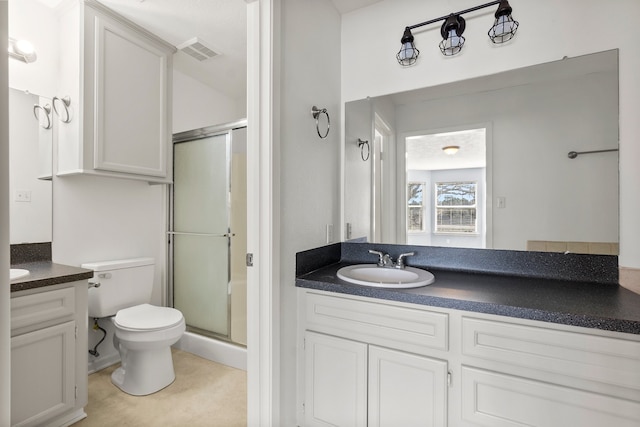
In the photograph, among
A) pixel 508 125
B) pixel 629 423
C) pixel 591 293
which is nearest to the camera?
pixel 629 423

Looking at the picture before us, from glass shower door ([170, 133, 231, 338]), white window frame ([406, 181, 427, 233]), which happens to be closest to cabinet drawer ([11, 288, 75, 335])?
glass shower door ([170, 133, 231, 338])

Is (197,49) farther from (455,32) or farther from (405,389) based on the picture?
(405,389)

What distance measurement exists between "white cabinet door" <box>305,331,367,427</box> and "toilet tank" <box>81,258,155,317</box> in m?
1.52

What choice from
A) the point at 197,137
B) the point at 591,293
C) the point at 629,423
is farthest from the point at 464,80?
the point at 197,137

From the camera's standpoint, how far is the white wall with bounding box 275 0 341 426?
1.40 meters

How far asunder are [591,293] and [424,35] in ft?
4.81

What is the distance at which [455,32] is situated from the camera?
5.10ft

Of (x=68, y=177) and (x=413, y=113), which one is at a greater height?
(x=413, y=113)

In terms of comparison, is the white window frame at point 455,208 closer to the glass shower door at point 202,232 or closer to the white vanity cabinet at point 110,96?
the glass shower door at point 202,232

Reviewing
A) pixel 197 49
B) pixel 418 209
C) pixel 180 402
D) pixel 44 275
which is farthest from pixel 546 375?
pixel 197 49

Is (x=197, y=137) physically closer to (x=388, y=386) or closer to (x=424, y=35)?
(x=424, y=35)

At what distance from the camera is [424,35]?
1.67 meters

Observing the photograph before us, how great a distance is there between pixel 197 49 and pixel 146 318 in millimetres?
1973

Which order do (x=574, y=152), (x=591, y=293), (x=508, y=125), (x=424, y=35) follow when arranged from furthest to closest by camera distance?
1. (x=424, y=35)
2. (x=508, y=125)
3. (x=574, y=152)
4. (x=591, y=293)
